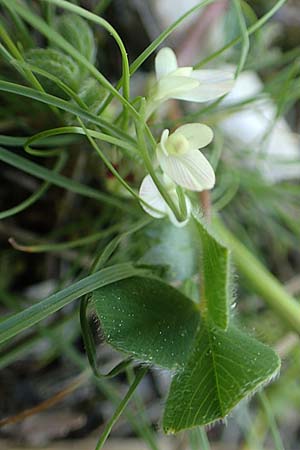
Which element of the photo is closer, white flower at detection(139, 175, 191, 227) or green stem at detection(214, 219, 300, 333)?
white flower at detection(139, 175, 191, 227)

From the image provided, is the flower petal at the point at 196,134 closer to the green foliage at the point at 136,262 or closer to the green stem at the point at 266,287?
the green foliage at the point at 136,262

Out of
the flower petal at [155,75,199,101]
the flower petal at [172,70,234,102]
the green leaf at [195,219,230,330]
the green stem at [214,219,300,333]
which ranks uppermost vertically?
the flower petal at [155,75,199,101]

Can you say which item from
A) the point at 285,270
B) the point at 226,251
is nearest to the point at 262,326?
the point at 285,270

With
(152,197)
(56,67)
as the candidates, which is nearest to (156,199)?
(152,197)

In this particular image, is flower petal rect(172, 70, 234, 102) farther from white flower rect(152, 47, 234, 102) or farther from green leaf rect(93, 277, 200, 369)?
green leaf rect(93, 277, 200, 369)

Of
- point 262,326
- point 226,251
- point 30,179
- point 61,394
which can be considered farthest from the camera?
point 262,326

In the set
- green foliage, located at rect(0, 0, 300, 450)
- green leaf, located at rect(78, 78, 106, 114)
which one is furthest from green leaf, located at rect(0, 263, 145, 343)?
green leaf, located at rect(78, 78, 106, 114)

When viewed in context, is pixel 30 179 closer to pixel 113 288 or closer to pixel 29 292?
pixel 29 292

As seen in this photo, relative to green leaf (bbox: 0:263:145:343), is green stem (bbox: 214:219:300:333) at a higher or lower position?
lower
